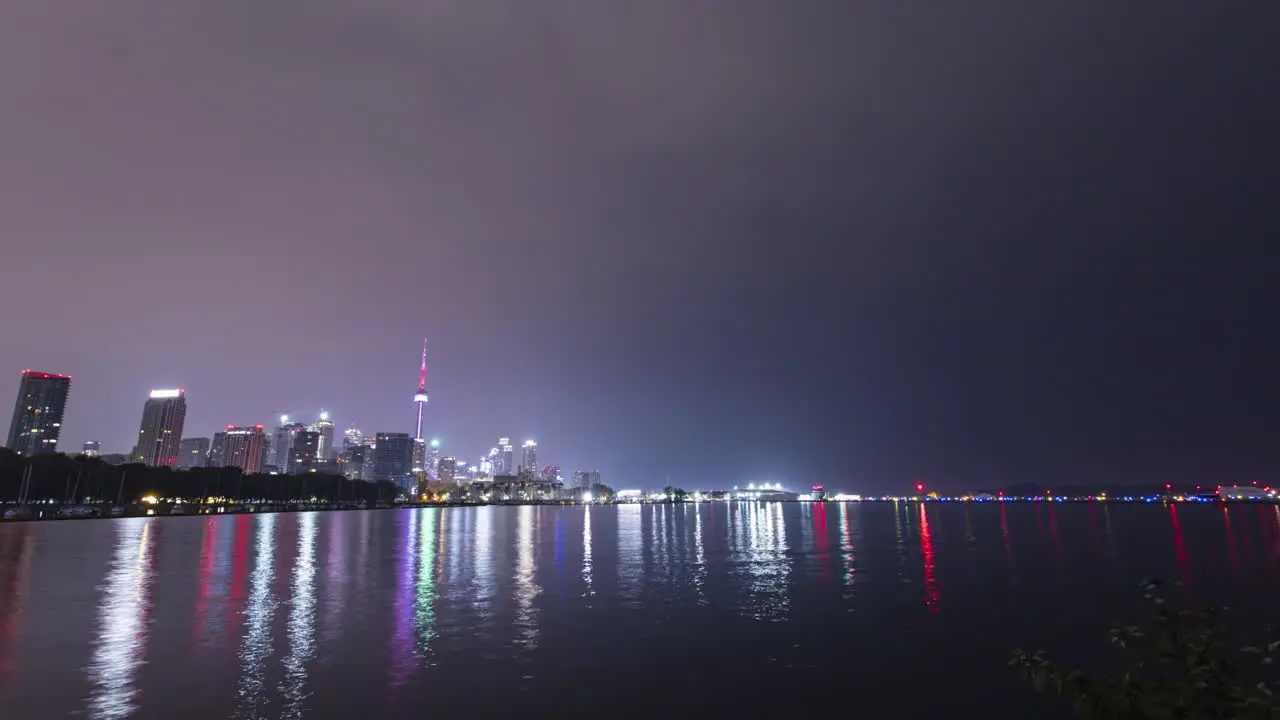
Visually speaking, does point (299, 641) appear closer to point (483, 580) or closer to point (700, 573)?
point (483, 580)

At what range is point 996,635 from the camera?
25.2 metres

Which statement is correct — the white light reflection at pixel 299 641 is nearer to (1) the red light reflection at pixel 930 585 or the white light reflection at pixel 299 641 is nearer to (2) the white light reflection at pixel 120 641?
(2) the white light reflection at pixel 120 641

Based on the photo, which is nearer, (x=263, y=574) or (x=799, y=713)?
(x=799, y=713)

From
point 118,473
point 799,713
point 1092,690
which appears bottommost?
point 799,713

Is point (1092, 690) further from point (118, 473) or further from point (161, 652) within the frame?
point (118, 473)

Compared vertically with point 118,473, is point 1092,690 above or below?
below

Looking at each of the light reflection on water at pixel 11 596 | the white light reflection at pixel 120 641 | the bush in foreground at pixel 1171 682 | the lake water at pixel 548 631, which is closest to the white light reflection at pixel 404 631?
the lake water at pixel 548 631

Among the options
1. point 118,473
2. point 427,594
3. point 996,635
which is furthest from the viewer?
point 118,473

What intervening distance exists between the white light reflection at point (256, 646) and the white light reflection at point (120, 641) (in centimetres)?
241

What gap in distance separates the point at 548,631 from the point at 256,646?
31.1 feet

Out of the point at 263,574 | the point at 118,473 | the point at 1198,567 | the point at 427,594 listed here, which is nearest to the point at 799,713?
the point at 427,594

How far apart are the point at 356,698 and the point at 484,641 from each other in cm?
637

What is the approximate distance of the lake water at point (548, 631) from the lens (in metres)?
17.1

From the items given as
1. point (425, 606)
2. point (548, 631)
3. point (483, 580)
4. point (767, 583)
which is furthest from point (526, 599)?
point (767, 583)
